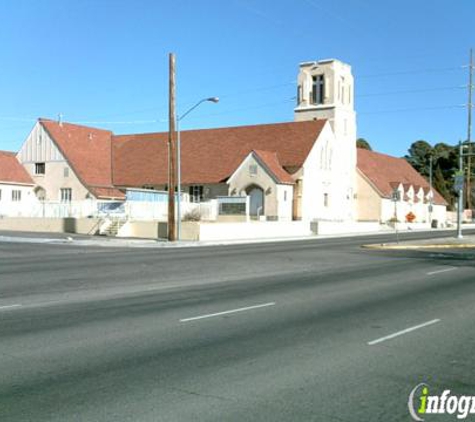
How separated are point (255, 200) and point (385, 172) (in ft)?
96.4

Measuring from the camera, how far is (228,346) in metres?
8.56

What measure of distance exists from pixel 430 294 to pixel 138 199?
33519 millimetres

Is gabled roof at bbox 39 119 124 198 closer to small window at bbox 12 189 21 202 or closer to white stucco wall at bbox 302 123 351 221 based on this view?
small window at bbox 12 189 21 202

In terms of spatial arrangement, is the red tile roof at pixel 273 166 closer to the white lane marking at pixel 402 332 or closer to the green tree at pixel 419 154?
the white lane marking at pixel 402 332

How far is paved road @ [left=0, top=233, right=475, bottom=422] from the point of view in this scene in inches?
236

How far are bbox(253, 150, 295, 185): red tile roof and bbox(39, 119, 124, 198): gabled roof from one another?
13821mm

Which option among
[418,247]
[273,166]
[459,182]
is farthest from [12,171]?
[418,247]

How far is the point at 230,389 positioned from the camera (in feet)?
21.2

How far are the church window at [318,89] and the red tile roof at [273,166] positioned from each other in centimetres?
1199

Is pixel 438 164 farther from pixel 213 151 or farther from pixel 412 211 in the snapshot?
pixel 213 151

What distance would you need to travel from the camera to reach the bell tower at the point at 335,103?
65562mm

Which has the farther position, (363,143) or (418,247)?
(363,143)

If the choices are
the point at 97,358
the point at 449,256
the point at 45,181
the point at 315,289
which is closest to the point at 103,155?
the point at 45,181

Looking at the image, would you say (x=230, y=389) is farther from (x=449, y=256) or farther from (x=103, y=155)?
(x=103, y=155)
